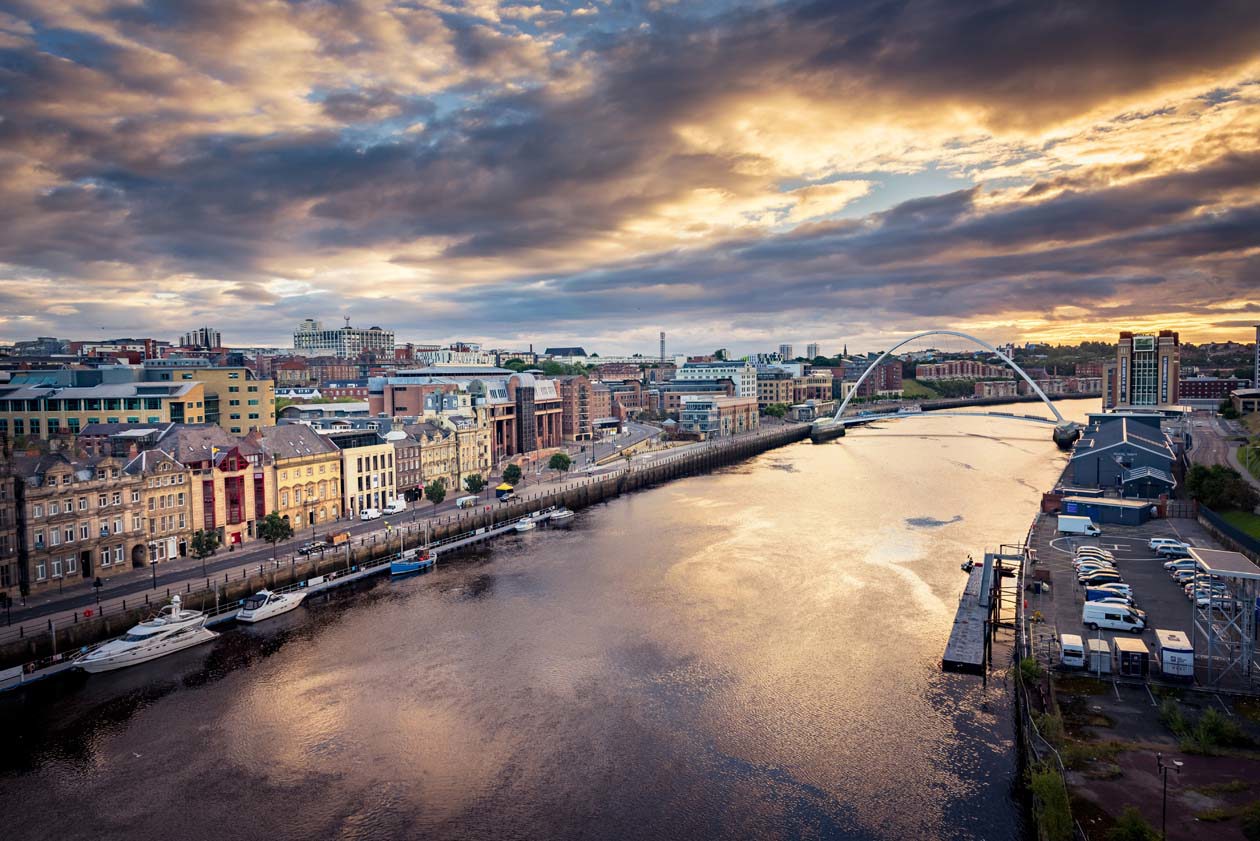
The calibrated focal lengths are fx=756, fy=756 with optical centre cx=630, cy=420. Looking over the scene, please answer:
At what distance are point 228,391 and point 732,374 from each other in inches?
3881

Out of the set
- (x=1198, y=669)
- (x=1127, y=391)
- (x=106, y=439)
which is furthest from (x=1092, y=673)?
(x=1127, y=391)

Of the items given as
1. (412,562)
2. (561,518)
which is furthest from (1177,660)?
(561,518)

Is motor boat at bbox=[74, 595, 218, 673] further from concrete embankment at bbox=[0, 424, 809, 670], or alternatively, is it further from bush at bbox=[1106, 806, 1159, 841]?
bush at bbox=[1106, 806, 1159, 841]

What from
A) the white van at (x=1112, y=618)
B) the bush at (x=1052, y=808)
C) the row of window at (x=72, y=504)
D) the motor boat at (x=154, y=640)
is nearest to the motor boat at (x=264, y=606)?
the motor boat at (x=154, y=640)

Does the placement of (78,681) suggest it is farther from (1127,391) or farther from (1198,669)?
(1127,391)

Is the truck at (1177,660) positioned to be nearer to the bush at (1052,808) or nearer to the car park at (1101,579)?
the bush at (1052,808)

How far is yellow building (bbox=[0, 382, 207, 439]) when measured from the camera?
180 feet

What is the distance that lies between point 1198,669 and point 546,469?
201 ft

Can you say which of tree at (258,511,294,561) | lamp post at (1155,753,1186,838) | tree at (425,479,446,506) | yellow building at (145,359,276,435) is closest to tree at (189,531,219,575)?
tree at (258,511,294,561)

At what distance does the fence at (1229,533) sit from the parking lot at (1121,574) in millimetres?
561

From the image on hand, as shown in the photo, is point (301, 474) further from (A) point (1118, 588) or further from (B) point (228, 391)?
(A) point (1118, 588)

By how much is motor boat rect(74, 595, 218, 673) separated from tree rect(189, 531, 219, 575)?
5337mm

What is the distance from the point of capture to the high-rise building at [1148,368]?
113 m

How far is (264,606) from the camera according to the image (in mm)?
34750
